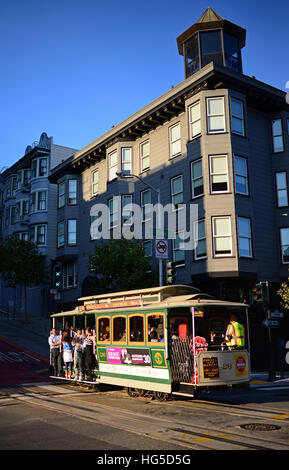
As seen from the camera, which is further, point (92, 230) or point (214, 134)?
point (92, 230)

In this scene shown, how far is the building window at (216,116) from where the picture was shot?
24.5m

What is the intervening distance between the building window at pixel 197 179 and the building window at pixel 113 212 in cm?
696

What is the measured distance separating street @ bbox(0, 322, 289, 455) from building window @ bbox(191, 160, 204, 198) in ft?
37.2

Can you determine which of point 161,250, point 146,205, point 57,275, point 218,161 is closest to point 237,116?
point 218,161

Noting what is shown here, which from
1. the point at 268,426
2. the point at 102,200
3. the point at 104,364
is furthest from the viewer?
the point at 102,200

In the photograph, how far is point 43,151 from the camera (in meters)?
44.3

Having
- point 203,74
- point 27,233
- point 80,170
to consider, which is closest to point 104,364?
point 203,74

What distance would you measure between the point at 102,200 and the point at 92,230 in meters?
2.43

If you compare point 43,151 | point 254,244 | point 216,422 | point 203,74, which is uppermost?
point 43,151

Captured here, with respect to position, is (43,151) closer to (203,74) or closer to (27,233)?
(27,233)

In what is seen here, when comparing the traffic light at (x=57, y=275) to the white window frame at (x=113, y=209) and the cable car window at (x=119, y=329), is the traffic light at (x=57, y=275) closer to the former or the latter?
the cable car window at (x=119, y=329)

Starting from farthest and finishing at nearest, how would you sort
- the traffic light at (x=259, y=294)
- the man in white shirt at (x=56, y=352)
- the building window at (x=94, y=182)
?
the building window at (x=94, y=182), the traffic light at (x=259, y=294), the man in white shirt at (x=56, y=352)

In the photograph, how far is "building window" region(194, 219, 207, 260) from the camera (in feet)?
78.1

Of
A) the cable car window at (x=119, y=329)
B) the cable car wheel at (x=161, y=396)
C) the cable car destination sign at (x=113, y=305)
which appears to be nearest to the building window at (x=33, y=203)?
the cable car destination sign at (x=113, y=305)
